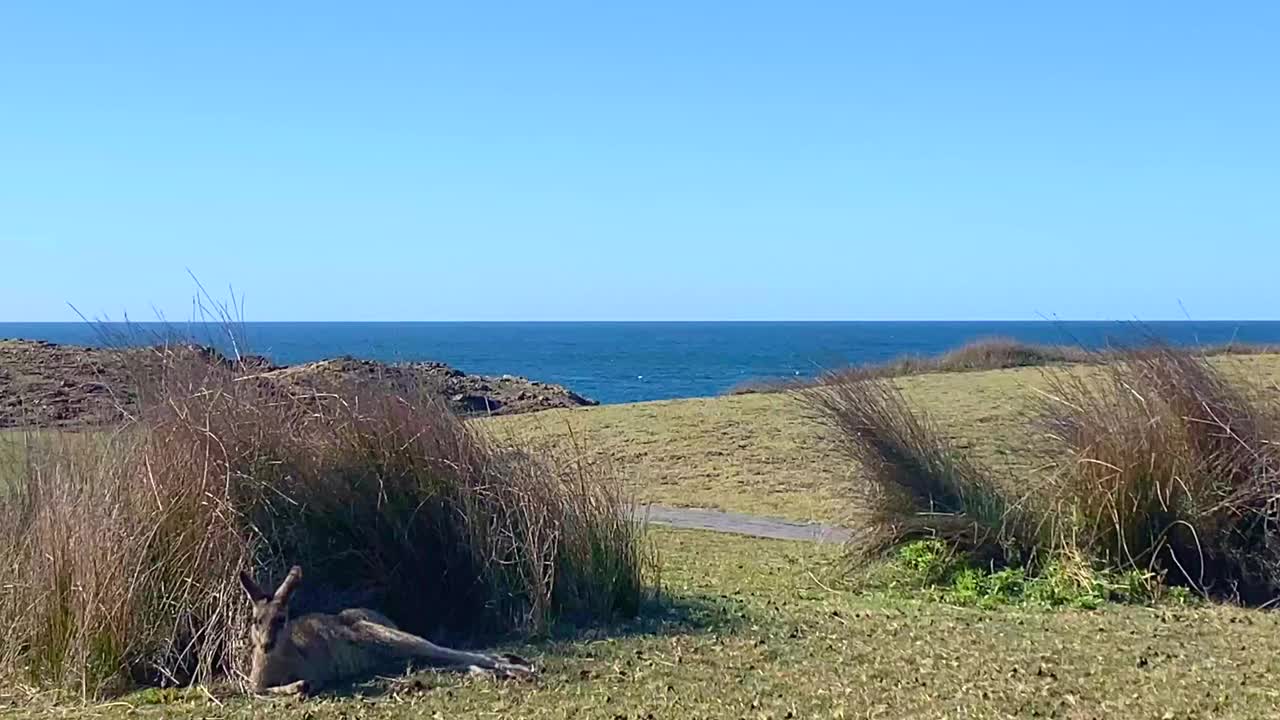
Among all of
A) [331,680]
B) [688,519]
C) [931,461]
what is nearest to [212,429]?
[331,680]

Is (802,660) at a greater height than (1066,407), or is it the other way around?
(1066,407)

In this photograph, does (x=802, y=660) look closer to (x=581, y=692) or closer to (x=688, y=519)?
(x=581, y=692)

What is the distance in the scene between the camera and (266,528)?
30.9ft

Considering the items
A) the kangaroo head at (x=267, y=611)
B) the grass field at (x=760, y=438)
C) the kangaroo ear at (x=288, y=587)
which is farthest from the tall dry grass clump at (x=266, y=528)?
the grass field at (x=760, y=438)

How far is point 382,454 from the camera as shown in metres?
9.82

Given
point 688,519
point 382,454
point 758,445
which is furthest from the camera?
point 758,445

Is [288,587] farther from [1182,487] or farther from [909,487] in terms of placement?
[1182,487]

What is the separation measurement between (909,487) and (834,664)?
4.63 meters

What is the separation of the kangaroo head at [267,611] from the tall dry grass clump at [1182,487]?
6.56 meters

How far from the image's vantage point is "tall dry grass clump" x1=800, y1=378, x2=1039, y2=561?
12.7 metres

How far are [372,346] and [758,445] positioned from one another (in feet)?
41.7

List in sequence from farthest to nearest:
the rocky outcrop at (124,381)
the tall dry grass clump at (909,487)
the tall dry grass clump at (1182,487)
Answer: the tall dry grass clump at (909,487)
the tall dry grass clump at (1182,487)
the rocky outcrop at (124,381)

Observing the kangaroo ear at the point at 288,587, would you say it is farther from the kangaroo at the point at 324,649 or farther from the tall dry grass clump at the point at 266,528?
the tall dry grass clump at the point at 266,528

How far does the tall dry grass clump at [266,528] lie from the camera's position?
8.59 m
